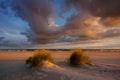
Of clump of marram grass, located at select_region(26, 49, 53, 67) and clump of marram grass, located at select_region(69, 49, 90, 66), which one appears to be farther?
clump of marram grass, located at select_region(69, 49, 90, 66)

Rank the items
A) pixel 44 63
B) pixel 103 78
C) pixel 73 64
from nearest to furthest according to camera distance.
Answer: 1. pixel 103 78
2. pixel 44 63
3. pixel 73 64

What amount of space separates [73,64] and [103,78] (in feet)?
16.5

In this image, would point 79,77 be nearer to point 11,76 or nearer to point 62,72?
point 62,72

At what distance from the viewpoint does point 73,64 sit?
1691cm

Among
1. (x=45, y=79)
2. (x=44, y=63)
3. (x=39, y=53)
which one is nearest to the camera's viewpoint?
(x=45, y=79)

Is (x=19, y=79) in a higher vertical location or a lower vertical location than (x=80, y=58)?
lower

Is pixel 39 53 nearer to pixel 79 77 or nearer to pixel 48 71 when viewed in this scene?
pixel 48 71

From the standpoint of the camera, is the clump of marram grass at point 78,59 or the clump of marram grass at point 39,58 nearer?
the clump of marram grass at point 39,58

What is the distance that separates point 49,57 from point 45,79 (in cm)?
437

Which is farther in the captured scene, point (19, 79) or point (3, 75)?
point (3, 75)

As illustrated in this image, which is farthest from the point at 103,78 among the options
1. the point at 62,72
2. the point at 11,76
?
the point at 11,76

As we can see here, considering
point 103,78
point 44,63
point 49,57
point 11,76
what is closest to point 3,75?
point 11,76

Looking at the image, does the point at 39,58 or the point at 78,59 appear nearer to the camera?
the point at 39,58

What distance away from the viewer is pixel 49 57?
15.6 meters
